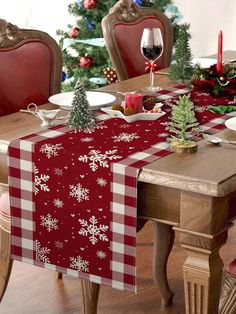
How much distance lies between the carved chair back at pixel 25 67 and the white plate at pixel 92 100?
229 mm

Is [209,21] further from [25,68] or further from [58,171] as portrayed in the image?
[58,171]

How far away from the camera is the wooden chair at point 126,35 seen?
133 inches

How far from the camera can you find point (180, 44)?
286cm

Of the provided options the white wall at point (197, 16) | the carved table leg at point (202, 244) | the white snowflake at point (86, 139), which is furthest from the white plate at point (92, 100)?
the white wall at point (197, 16)

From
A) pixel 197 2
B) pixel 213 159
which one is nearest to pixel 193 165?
pixel 213 159

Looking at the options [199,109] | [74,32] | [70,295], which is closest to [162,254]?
[70,295]

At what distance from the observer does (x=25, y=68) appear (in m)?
2.80

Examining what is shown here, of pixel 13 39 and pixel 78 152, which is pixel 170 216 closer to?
pixel 78 152

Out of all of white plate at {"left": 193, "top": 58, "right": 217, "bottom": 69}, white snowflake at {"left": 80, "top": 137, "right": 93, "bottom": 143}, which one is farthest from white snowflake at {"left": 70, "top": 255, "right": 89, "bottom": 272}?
white plate at {"left": 193, "top": 58, "right": 217, "bottom": 69}

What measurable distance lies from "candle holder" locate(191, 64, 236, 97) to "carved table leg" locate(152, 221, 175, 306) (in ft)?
1.64

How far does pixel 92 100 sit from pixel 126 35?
36.6 inches

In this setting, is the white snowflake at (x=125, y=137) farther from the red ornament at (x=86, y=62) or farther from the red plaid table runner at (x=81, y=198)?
the red ornament at (x=86, y=62)

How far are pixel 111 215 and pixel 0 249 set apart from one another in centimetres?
68

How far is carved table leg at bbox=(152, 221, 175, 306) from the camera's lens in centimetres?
277
